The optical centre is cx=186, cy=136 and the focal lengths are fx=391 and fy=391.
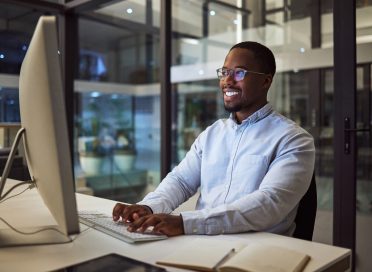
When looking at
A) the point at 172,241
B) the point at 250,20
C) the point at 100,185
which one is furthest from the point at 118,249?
the point at 100,185

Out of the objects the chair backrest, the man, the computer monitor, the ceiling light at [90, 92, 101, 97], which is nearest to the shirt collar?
the man

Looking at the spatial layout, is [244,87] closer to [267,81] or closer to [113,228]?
[267,81]

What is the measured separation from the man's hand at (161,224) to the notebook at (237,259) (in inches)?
5.8

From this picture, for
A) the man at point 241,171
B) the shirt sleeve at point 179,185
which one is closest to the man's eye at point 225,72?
the man at point 241,171

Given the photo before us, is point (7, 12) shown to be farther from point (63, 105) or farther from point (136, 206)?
point (63, 105)

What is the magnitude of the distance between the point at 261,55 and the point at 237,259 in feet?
3.43

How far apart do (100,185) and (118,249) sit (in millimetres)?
6103

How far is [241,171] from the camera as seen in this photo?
1.56 meters

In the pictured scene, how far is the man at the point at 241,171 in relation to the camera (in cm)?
123

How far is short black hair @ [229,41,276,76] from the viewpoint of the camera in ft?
5.53

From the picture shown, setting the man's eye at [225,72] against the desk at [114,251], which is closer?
the desk at [114,251]

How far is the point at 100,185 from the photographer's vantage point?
6980 mm

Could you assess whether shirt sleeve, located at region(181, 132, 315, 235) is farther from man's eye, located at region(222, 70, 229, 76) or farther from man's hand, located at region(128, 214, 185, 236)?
man's eye, located at region(222, 70, 229, 76)

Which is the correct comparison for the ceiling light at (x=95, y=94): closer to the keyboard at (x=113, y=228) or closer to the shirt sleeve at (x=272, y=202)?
the keyboard at (x=113, y=228)
